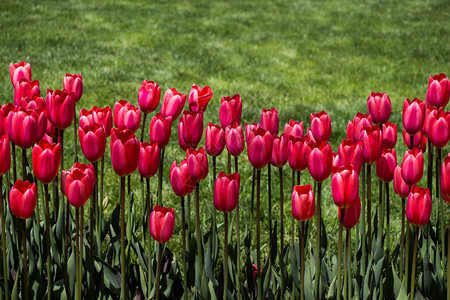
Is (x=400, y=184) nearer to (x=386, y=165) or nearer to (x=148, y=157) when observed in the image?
(x=386, y=165)

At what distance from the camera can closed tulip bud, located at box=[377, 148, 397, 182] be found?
1.75 m

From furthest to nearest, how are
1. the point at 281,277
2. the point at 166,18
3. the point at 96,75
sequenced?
the point at 166,18 < the point at 96,75 < the point at 281,277

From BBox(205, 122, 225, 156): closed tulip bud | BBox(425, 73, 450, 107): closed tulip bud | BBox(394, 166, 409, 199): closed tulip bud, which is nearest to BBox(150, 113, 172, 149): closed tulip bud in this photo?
BBox(205, 122, 225, 156): closed tulip bud

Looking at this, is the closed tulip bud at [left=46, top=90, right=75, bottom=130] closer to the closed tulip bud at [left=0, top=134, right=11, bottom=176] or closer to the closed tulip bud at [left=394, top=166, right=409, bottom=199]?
the closed tulip bud at [left=0, top=134, right=11, bottom=176]

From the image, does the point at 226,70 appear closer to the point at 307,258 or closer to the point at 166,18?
Answer: the point at 166,18

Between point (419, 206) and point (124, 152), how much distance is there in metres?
0.76

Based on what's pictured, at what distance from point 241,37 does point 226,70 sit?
6.87 feet

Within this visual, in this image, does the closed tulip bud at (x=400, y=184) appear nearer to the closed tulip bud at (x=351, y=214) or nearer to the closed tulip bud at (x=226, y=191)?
the closed tulip bud at (x=351, y=214)

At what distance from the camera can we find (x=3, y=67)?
23.0 feet

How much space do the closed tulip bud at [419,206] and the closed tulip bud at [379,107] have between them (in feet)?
1.75

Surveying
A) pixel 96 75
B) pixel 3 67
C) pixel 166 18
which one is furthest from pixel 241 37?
pixel 3 67

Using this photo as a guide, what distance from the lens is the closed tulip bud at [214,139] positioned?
1.77 meters

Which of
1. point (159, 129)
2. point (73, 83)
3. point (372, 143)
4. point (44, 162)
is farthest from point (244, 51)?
point (44, 162)

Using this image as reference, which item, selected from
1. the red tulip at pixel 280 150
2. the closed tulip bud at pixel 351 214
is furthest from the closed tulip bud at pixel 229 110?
the closed tulip bud at pixel 351 214
